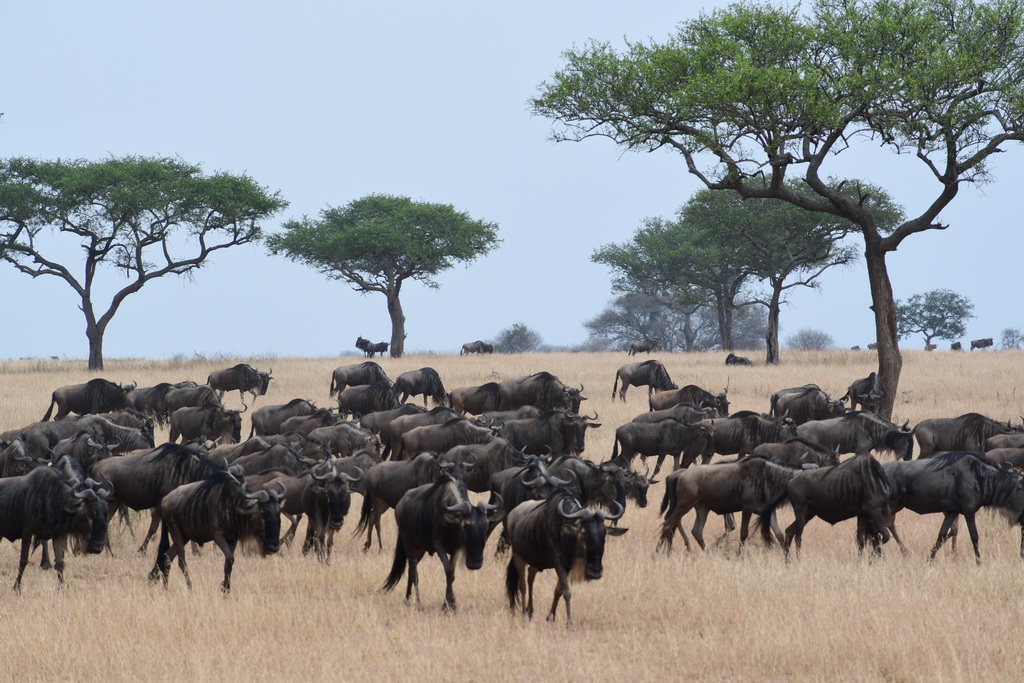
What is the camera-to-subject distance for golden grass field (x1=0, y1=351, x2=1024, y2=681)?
8.01m

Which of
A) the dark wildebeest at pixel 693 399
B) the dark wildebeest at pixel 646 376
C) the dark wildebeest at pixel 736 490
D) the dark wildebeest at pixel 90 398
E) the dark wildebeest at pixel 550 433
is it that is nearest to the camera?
the dark wildebeest at pixel 736 490

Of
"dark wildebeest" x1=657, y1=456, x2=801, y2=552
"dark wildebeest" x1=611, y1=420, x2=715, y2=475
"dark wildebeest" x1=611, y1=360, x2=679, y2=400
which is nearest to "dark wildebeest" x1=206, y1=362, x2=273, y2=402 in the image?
"dark wildebeest" x1=611, y1=360, x2=679, y2=400

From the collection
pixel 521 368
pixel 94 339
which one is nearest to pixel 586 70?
pixel 521 368

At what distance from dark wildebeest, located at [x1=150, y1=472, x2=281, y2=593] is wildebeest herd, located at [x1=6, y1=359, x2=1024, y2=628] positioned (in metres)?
0.02

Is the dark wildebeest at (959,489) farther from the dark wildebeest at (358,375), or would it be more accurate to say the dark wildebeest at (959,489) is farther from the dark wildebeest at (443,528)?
the dark wildebeest at (358,375)

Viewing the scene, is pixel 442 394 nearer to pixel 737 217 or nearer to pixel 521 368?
pixel 521 368

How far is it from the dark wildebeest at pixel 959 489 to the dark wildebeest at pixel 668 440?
449 centimetres

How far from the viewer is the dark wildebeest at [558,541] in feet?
27.6

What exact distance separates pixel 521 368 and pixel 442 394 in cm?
1298

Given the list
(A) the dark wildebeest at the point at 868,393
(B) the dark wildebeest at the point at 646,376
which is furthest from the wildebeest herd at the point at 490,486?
(B) the dark wildebeest at the point at 646,376

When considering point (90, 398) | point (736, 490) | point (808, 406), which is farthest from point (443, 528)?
point (90, 398)

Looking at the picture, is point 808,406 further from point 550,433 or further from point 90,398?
point 90,398

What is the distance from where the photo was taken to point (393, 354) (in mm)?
50781

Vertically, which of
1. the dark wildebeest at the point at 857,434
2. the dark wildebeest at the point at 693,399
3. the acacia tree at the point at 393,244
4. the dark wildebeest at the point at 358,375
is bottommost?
the dark wildebeest at the point at 857,434
